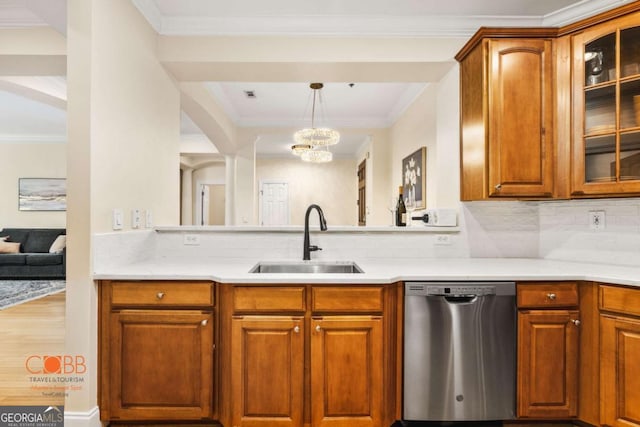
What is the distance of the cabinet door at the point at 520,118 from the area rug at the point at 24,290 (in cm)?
528

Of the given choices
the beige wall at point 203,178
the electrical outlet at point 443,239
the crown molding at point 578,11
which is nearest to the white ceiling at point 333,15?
the crown molding at point 578,11

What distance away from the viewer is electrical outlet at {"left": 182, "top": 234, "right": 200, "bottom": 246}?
2486mm

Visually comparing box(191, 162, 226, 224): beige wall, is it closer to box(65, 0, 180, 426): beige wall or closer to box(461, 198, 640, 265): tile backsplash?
box(65, 0, 180, 426): beige wall

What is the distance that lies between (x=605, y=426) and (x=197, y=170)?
9.04 metres

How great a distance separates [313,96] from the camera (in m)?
4.54

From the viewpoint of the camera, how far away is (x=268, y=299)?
69.6 inches

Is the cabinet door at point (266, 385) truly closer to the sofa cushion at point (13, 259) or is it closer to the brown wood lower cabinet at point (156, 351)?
the brown wood lower cabinet at point (156, 351)

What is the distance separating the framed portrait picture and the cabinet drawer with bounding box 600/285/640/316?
2.17 meters

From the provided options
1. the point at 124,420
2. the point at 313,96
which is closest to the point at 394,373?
the point at 124,420

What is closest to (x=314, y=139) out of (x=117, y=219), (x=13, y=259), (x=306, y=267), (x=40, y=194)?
(x=306, y=267)

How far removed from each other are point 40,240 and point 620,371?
7.88 meters

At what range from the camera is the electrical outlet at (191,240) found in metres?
2.49

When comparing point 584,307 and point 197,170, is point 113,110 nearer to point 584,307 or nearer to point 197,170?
point 584,307
